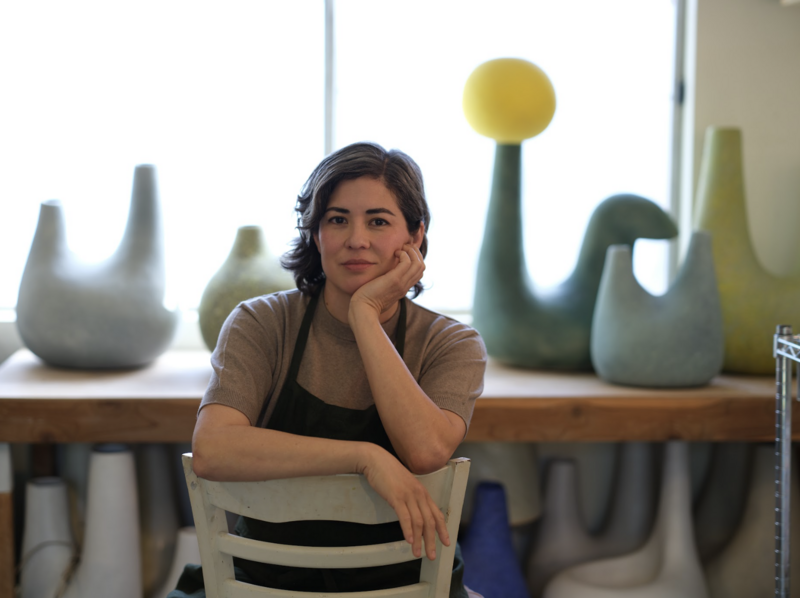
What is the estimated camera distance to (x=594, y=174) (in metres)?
2.29

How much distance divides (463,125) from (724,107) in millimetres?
709

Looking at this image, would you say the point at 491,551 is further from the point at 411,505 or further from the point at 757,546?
the point at 411,505

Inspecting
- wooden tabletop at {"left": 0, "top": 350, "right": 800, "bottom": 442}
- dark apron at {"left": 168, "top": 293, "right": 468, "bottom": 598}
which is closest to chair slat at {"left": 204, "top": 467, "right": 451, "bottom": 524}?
dark apron at {"left": 168, "top": 293, "right": 468, "bottom": 598}

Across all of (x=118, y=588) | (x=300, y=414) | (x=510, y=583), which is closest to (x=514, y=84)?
(x=300, y=414)

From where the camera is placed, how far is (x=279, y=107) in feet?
7.34

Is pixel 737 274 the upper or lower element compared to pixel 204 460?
upper

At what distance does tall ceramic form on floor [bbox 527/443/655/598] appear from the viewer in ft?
6.66

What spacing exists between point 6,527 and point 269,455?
0.98 metres

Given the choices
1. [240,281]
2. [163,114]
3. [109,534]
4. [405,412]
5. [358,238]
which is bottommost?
[109,534]

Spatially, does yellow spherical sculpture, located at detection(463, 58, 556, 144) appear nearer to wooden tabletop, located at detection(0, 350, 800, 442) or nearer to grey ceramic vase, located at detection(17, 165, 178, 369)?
wooden tabletop, located at detection(0, 350, 800, 442)

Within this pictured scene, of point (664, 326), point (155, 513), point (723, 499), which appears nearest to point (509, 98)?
point (664, 326)

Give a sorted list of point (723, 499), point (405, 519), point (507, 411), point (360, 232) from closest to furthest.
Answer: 1. point (405, 519)
2. point (360, 232)
3. point (507, 411)
4. point (723, 499)

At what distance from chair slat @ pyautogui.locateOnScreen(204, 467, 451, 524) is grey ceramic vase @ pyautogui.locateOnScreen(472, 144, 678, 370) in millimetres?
1016

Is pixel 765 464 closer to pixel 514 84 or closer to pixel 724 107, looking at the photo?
pixel 724 107
